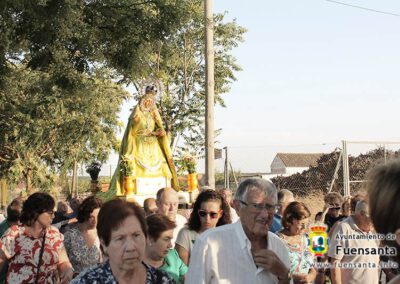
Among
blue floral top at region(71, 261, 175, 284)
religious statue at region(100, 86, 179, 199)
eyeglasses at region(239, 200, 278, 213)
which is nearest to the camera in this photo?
blue floral top at region(71, 261, 175, 284)

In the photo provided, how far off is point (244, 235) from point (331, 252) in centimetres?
263

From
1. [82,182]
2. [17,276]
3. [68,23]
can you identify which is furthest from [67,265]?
[82,182]

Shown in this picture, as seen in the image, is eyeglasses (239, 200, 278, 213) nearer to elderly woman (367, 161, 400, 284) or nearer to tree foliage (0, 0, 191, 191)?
elderly woman (367, 161, 400, 284)

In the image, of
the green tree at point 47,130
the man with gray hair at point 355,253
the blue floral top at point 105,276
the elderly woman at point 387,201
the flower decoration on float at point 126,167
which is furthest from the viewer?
the green tree at point 47,130

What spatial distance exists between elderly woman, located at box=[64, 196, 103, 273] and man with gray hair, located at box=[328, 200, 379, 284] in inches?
86.9

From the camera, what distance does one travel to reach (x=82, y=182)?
201ft

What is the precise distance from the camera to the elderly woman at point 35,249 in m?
6.05

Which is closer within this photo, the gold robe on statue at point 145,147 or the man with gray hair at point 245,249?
the man with gray hair at point 245,249

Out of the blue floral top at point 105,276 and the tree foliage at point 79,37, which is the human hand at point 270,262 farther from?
the tree foliage at point 79,37

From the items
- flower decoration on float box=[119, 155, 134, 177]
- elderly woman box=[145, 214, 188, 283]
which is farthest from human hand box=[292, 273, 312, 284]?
flower decoration on float box=[119, 155, 134, 177]

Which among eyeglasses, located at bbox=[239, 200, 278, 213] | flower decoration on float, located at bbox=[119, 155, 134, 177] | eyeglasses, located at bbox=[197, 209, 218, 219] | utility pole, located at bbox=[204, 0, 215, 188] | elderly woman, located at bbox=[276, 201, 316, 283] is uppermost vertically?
utility pole, located at bbox=[204, 0, 215, 188]

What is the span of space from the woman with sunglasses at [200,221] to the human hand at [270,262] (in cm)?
232

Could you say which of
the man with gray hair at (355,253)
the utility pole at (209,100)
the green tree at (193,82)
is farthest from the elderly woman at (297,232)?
the green tree at (193,82)

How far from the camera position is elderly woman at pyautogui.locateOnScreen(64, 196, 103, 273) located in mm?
7004
